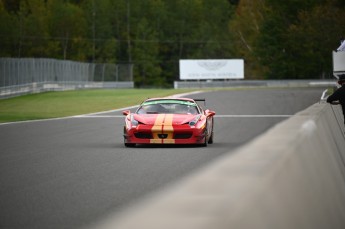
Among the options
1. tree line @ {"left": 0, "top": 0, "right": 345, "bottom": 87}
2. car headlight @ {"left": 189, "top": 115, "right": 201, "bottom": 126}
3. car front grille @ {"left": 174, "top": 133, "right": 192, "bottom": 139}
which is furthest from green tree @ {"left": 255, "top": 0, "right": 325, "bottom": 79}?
car front grille @ {"left": 174, "top": 133, "right": 192, "bottom": 139}

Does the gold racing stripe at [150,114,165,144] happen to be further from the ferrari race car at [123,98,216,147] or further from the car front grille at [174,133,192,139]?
the car front grille at [174,133,192,139]

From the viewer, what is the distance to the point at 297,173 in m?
5.11

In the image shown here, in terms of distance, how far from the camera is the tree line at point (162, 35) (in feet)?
349

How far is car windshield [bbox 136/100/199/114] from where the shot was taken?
1936 centimetres

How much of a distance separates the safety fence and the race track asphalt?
99.5 feet

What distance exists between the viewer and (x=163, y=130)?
712 inches

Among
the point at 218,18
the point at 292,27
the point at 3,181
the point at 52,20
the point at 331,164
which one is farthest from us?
the point at 218,18

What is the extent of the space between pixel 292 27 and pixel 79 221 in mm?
91719

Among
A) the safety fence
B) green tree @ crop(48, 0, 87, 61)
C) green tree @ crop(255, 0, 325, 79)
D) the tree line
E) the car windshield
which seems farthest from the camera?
green tree @ crop(48, 0, 87, 61)

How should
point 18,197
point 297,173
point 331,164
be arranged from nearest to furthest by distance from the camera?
point 297,173 < point 331,164 < point 18,197

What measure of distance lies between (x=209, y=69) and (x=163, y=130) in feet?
282

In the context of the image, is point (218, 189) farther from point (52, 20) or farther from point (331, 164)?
point (52, 20)

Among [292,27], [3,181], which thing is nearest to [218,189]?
[3,181]

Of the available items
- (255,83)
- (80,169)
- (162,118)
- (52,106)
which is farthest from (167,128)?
(255,83)
